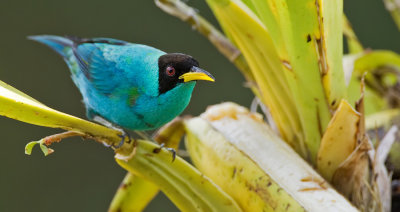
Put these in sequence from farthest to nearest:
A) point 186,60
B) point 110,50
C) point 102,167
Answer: point 102,167
point 110,50
point 186,60

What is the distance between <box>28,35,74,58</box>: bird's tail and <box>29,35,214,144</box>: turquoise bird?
74 millimetres

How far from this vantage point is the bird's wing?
3.50 ft

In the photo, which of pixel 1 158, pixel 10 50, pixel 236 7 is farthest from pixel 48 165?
pixel 236 7

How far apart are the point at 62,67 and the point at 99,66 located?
216 cm

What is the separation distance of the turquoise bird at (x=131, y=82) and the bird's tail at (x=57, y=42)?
7cm

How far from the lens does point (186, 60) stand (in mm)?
838

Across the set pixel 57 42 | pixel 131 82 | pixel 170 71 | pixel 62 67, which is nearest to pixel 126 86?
pixel 131 82

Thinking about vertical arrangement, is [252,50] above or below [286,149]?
above

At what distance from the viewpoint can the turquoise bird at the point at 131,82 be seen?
3.02 feet

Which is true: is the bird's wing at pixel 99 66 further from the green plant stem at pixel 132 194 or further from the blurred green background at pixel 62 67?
the blurred green background at pixel 62 67

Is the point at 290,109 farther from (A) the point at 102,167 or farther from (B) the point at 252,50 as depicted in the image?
(A) the point at 102,167

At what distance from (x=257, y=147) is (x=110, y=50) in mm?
352

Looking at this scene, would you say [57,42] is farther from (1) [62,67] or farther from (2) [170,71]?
(1) [62,67]

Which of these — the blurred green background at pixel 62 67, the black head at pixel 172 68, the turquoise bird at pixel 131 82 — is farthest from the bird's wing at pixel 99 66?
the blurred green background at pixel 62 67
